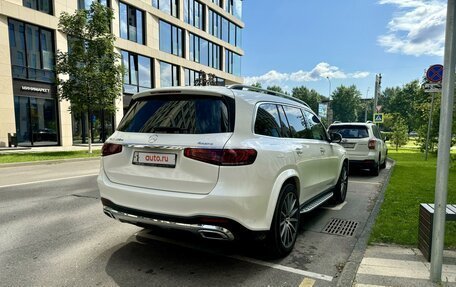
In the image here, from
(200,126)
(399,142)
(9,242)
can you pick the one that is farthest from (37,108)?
(399,142)

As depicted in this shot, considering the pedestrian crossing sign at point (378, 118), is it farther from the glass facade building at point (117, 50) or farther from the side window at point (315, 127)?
the side window at point (315, 127)

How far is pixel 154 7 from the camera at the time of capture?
27.8 metres

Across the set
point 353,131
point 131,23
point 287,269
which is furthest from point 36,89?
point 287,269

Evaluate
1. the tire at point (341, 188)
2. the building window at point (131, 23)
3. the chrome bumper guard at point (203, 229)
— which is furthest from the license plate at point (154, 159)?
the building window at point (131, 23)

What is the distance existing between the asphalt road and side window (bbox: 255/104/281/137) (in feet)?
4.49

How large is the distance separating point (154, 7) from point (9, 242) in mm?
27464

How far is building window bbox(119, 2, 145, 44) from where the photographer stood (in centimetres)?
2500

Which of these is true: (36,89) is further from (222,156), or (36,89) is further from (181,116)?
(222,156)

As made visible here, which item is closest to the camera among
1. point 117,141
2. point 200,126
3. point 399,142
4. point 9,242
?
point 200,126

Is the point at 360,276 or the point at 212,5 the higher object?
the point at 212,5

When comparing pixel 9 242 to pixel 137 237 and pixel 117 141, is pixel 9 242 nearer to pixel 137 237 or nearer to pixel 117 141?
pixel 137 237

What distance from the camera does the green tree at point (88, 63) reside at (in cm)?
1612

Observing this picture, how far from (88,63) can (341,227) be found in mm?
15426

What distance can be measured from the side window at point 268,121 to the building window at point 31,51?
18.7m
